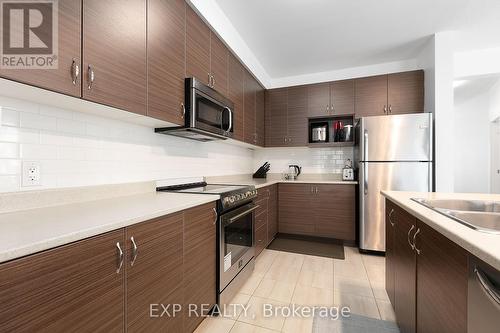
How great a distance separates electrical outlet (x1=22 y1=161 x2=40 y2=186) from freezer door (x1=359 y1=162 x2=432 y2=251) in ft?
9.70

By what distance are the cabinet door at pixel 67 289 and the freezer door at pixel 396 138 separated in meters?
2.77

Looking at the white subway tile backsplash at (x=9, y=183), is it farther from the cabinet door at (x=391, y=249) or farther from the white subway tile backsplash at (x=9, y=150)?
the cabinet door at (x=391, y=249)

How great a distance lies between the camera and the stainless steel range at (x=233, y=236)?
1.62m

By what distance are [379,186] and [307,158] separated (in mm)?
1240

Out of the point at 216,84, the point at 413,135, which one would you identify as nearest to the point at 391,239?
the point at 413,135

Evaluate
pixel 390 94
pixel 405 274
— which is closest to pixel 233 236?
pixel 405 274

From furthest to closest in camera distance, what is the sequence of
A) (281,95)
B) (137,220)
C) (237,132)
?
1. (281,95)
2. (237,132)
3. (137,220)

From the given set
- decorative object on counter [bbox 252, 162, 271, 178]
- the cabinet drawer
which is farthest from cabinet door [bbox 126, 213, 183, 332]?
decorative object on counter [bbox 252, 162, 271, 178]

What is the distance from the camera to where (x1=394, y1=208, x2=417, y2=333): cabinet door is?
1180 millimetres

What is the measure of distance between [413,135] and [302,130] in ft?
4.57

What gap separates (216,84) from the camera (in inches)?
84.8

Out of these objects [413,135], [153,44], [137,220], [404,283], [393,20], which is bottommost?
[404,283]

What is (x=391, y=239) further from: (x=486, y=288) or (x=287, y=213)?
(x=287, y=213)

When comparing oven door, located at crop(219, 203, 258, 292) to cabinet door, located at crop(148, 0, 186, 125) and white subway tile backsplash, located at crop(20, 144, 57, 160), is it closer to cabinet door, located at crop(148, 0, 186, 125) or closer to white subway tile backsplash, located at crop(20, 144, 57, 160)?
cabinet door, located at crop(148, 0, 186, 125)
